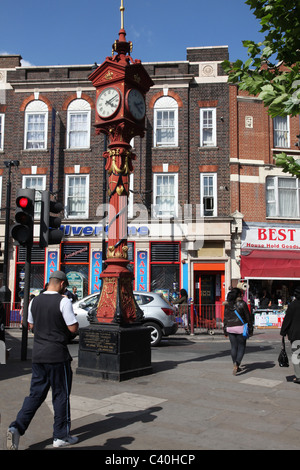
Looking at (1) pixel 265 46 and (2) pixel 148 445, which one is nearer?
(2) pixel 148 445

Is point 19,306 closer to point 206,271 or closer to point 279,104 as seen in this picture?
point 206,271

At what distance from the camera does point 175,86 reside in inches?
898

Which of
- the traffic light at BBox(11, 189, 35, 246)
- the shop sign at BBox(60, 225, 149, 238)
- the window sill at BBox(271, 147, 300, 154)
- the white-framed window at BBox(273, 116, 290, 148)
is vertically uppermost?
the white-framed window at BBox(273, 116, 290, 148)

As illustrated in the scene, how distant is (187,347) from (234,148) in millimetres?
12245

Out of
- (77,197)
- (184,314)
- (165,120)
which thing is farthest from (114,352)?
(165,120)

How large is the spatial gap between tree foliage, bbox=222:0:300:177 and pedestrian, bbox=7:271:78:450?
16.4ft

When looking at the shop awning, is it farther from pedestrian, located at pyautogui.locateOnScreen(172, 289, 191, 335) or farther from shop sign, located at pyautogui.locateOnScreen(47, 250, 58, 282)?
shop sign, located at pyautogui.locateOnScreen(47, 250, 58, 282)

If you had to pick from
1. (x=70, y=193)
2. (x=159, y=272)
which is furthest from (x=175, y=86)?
(x=159, y=272)

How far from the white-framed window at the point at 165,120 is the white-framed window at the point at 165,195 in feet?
5.78

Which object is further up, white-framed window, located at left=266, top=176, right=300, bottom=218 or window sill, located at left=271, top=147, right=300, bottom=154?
window sill, located at left=271, top=147, right=300, bottom=154

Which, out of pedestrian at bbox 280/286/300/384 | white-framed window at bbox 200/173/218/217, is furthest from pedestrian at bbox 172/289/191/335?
pedestrian at bbox 280/286/300/384

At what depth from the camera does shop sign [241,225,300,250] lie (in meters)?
22.0

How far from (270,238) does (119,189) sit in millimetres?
14716
